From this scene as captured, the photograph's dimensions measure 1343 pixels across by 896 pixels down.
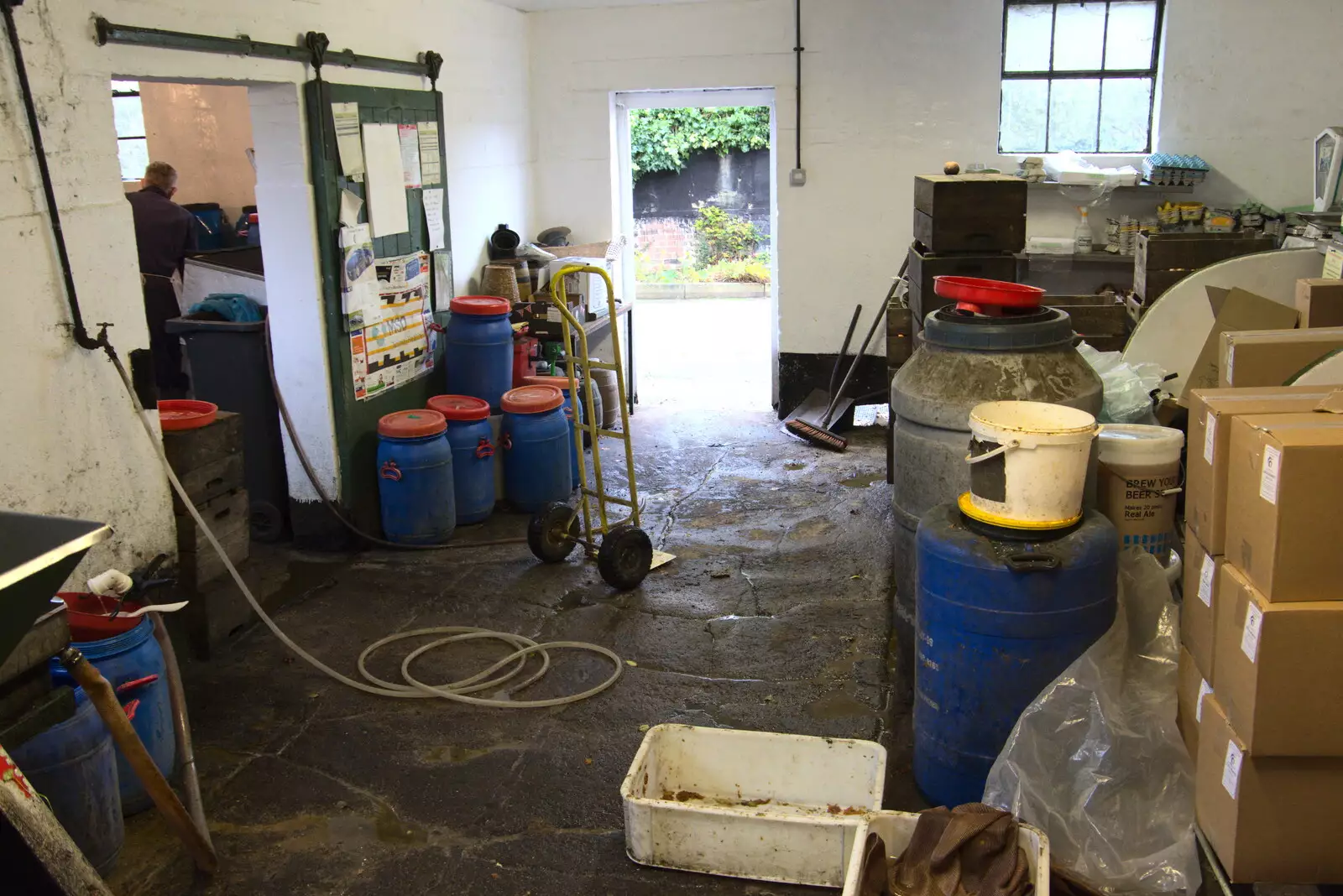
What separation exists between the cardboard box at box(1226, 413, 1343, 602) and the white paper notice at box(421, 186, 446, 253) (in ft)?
15.9

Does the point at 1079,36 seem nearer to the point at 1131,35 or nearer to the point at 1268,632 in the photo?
the point at 1131,35

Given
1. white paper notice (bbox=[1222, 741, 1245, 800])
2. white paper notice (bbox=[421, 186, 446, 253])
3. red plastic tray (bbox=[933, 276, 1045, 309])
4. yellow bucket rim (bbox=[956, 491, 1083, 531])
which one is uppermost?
white paper notice (bbox=[421, 186, 446, 253])

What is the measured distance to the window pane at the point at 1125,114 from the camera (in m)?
7.28

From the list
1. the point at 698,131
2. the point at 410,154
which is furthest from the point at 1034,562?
the point at 698,131

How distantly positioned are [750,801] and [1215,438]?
170cm

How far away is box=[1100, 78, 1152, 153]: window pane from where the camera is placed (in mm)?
7281

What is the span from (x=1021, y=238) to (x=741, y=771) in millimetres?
3027

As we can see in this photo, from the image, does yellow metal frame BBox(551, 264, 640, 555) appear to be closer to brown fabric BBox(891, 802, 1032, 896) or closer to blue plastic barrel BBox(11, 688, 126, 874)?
blue plastic barrel BBox(11, 688, 126, 874)

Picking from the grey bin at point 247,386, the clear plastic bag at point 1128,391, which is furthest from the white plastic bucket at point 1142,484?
the grey bin at point 247,386

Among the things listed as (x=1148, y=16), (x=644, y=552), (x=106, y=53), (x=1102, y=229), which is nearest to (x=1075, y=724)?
(x=644, y=552)

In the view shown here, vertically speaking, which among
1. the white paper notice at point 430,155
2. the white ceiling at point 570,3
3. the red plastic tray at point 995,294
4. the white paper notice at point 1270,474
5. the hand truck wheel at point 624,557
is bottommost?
the hand truck wheel at point 624,557

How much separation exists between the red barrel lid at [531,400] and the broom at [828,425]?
1.96m

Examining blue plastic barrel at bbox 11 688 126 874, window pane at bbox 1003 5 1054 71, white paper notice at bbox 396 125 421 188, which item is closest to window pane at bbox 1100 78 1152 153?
window pane at bbox 1003 5 1054 71

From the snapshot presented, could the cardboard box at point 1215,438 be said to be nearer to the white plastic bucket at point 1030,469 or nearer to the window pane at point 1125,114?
the white plastic bucket at point 1030,469
